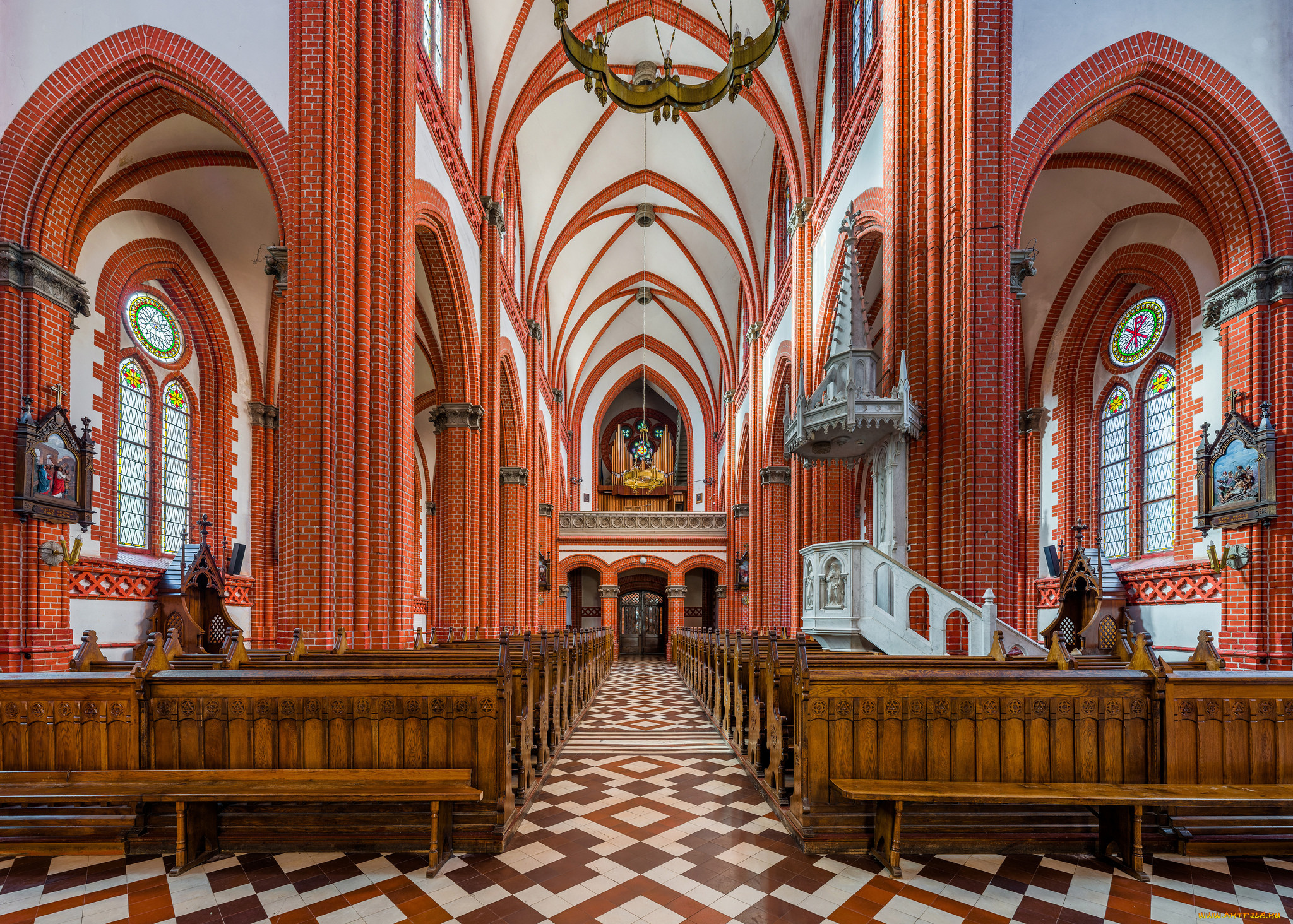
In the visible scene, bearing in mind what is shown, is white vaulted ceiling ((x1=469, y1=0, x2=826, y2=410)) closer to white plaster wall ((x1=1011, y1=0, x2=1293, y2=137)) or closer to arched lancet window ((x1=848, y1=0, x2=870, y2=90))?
arched lancet window ((x1=848, y1=0, x2=870, y2=90))

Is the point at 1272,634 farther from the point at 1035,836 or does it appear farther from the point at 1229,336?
the point at 1035,836

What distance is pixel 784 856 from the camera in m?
4.12

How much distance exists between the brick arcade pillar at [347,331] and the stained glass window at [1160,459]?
11.1 metres

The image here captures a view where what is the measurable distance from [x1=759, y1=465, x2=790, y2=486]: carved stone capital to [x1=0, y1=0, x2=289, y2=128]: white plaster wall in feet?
44.6

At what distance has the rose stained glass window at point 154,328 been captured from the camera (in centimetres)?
1130

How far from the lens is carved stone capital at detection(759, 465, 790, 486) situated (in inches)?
739

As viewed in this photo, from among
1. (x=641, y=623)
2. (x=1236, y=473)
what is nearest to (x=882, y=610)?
(x=1236, y=473)

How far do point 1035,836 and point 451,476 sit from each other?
35.1 ft

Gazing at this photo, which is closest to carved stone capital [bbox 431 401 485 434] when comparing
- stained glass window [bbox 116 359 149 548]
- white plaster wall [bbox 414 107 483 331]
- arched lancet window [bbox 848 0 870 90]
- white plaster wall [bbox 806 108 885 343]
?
white plaster wall [bbox 414 107 483 331]

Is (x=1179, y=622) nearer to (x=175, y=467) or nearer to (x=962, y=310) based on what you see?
(x=962, y=310)

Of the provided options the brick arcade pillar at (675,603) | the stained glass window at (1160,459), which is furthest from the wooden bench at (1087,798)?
the brick arcade pillar at (675,603)

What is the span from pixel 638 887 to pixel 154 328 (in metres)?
11.8

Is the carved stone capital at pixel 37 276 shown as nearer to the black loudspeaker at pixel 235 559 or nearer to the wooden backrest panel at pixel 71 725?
the wooden backrest panel at pixel 71 725

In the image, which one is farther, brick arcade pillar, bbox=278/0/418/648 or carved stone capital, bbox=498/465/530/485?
carved stone capital, bbox=498/465/530/485
